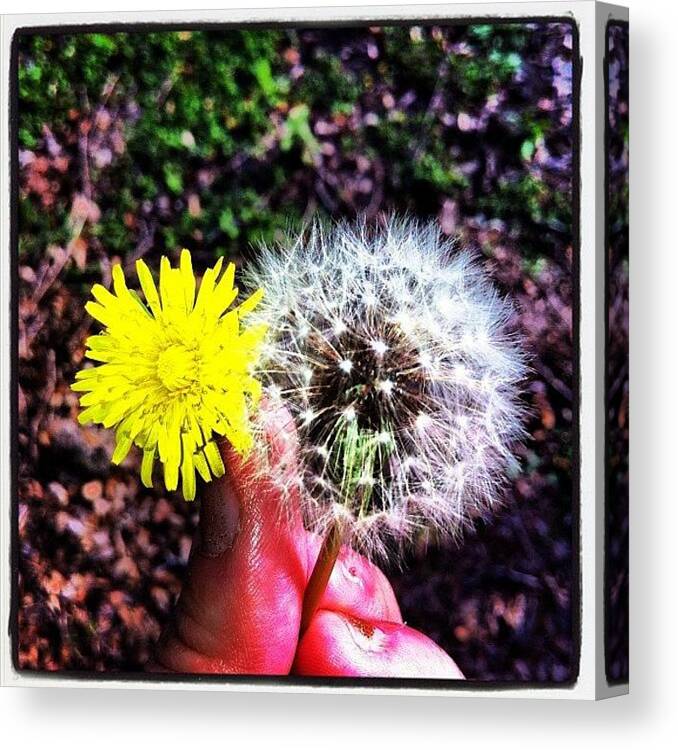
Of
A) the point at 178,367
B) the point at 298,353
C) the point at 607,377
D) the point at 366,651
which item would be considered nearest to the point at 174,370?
the point at 178,367

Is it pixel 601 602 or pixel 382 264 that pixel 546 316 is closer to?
pixel 382 264

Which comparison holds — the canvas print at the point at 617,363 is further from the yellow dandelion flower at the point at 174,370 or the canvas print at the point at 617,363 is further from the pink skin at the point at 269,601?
the yellow dandelion flower at the point at 174,370

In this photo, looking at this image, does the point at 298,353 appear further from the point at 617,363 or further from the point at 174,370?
the point at 617,363

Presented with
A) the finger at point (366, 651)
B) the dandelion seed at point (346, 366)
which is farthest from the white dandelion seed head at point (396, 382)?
the finger at point (366, 651)

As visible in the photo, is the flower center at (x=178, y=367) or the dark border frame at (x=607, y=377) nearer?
the dark border frame at (x=607, y=377)

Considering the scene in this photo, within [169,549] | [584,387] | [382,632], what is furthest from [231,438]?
[584,387]

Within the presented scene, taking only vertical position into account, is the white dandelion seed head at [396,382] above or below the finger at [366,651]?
above
